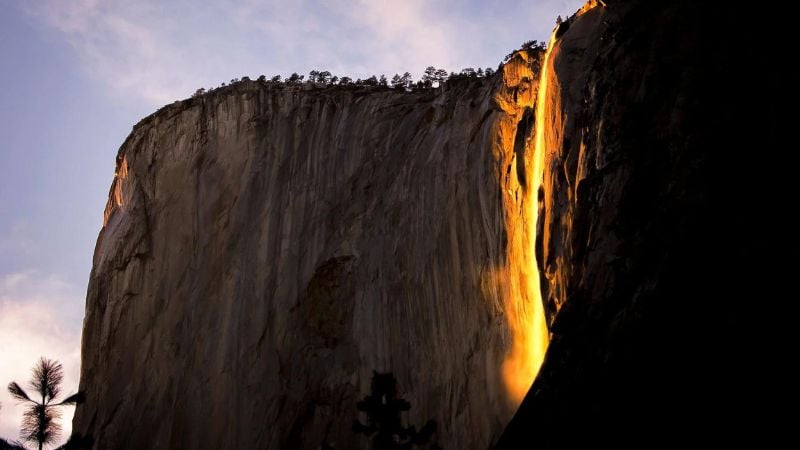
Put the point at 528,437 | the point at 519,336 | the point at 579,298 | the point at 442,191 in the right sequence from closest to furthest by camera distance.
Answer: the point at 528,437, the point at 579,298, the point at 519,336, the point at 442,191

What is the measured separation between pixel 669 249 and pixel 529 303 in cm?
765

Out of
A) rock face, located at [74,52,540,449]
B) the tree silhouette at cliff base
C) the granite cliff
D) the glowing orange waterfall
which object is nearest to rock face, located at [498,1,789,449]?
the granite cliff

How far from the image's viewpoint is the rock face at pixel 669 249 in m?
12.2

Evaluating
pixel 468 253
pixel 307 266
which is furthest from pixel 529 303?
pixel 307 266

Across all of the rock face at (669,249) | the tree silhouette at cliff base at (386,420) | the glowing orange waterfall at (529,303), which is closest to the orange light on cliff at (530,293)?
the glowing orange waterfall at (529,303)

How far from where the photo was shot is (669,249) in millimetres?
13547

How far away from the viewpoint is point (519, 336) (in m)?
21.3

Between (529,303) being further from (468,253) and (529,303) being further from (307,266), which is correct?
(307,266)

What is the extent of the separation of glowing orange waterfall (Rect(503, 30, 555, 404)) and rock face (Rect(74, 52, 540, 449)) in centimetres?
16

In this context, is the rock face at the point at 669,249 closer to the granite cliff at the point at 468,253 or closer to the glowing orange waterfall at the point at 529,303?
the granite cliff at the point at 468,253

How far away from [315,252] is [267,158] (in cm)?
463

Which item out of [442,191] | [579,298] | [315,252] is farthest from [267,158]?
[579,298]

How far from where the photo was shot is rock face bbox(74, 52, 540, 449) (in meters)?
24.4

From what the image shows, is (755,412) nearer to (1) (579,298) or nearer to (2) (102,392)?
(1) (579,298)
